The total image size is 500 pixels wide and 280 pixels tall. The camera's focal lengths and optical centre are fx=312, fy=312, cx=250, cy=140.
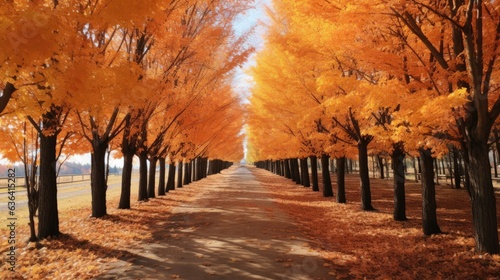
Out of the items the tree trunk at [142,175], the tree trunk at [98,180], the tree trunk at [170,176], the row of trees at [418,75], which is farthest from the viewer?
the tree trunk at [170,176]

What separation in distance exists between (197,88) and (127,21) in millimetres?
7873

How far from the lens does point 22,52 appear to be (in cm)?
393

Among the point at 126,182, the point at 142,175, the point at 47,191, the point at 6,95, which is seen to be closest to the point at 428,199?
the point at 6,95

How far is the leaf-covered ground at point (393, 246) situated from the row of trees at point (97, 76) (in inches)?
211

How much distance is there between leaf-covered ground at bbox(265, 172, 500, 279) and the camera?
5.03m

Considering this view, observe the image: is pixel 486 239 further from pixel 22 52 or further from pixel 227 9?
pixel 227 9

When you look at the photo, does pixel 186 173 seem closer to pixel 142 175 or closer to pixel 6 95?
pixel 142 175

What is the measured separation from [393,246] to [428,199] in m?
1.80

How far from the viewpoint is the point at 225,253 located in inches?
244

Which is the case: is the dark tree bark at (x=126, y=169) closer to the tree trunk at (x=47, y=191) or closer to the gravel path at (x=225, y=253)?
A: the gravel path at (x=225, y=253)

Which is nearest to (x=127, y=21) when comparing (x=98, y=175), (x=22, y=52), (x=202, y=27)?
(x=22, y=52)

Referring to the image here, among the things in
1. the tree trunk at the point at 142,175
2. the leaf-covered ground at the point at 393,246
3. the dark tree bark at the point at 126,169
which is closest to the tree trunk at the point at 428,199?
the leaf-covered ground at the point at 393,246

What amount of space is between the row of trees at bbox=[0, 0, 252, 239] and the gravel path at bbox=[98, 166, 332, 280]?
2.98 meters

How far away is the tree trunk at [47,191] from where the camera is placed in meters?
7.84
